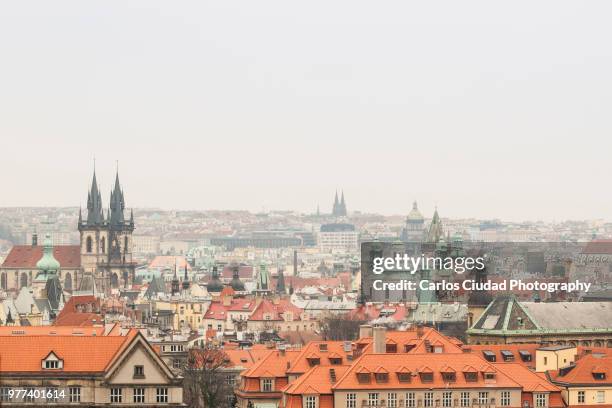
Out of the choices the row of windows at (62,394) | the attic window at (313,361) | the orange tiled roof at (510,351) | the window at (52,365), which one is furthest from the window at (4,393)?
the orange tiled roof at (510,351)

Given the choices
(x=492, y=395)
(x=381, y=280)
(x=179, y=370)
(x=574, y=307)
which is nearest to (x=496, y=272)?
(x=381, y=280)

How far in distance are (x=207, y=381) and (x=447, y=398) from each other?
13920 mm

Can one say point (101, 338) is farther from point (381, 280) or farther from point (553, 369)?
point (381, 280)

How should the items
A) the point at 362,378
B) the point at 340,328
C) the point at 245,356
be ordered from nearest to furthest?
the point at 362,378 < the point at 245,356 < the point at 340,328

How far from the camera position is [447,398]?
74438mm

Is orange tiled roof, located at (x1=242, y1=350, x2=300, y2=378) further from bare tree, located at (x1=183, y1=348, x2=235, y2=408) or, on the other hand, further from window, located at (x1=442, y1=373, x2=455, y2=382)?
window, located at (x1=442, y1=373, x2=455, y2=382)

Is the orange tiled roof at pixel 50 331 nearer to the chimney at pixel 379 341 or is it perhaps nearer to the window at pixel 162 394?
the window at pixel 162 394

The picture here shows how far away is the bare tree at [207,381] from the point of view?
83.5 meters

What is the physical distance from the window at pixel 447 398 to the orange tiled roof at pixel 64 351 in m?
10.5

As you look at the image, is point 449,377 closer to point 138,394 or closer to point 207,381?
point 138,394

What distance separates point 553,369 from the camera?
80.4 meters

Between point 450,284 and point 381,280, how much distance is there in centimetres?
3504

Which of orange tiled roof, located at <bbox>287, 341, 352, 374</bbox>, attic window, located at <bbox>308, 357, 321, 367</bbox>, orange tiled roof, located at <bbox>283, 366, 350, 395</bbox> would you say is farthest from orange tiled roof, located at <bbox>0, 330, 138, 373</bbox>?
attic window, located at <bbox>308, 357, 321, 367</bbox>
